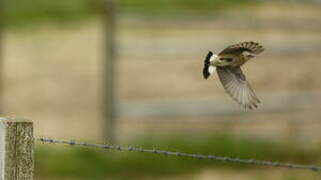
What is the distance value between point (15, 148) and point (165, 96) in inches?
407

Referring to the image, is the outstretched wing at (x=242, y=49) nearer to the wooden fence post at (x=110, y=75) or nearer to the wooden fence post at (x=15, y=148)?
the wooden fence post at (x=15, y=148)

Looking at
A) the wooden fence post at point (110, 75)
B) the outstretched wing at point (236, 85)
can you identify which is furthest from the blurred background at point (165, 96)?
the outstretched wing at point (236, 85)

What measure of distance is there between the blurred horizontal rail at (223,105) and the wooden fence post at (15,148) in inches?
296

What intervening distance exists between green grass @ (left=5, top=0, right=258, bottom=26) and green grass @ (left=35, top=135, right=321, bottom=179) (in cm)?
866

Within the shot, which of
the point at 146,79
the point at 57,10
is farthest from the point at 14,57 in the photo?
the point at 57,10

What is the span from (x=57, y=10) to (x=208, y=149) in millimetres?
11535

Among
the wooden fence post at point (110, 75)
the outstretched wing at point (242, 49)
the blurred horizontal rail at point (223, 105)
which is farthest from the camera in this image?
the blurred horizontal rail at point (223, 105)

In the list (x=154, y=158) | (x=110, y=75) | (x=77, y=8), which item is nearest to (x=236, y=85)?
(x=154, y=158)

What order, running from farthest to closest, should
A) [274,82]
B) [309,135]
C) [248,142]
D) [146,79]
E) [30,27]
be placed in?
[30,27] < [146,79] < [274,82] < [309,135] < [248,142]

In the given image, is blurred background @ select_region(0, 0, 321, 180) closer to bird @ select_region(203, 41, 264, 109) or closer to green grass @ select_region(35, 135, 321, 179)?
green grass @ select_region(35, 135, 321, 179)

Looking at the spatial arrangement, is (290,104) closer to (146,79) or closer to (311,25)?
(311,25)

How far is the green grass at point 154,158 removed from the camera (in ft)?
32.0

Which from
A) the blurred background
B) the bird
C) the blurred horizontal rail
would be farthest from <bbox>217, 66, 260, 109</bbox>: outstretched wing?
the blurred horizontal rail

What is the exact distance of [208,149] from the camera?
10289 millimetres
